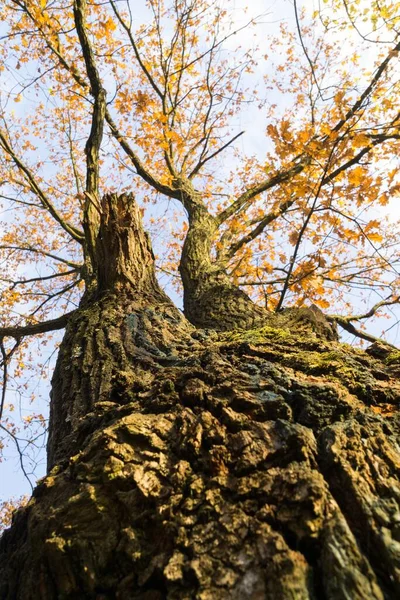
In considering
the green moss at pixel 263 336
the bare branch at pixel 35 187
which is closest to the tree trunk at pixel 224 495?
the green moss at pixel 263 336

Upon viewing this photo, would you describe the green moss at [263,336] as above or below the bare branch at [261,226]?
below

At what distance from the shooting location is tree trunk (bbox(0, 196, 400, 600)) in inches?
36.5

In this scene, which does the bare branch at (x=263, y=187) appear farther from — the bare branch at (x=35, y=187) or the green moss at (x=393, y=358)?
the green moss at (x=393, y=358)

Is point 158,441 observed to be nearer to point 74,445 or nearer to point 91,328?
point 74,445

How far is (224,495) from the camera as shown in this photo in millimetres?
1136

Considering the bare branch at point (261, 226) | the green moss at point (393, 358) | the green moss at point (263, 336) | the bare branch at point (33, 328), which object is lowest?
the green moss at point (393, 358)

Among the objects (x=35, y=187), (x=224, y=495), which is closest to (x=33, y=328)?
(x=35, y=187)

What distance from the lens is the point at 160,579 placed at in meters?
1.01

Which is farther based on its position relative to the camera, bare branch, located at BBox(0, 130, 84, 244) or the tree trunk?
bare branch, located at BBox(0, 130, 84, 244)

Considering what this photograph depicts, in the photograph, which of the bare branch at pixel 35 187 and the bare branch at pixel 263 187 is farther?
the bare branch at pixel 263 187

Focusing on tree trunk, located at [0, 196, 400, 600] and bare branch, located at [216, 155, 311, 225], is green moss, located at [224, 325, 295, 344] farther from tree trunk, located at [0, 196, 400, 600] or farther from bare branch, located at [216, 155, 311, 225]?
bare branch, located at [216, 155, 311, 225]

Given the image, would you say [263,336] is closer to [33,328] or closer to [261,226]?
[33,328]

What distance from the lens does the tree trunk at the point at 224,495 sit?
3.04 ft

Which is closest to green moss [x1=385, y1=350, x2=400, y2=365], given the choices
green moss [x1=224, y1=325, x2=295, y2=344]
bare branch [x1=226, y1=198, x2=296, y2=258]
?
green moss [x1=224, y1=325, x2=295, y2=344]
